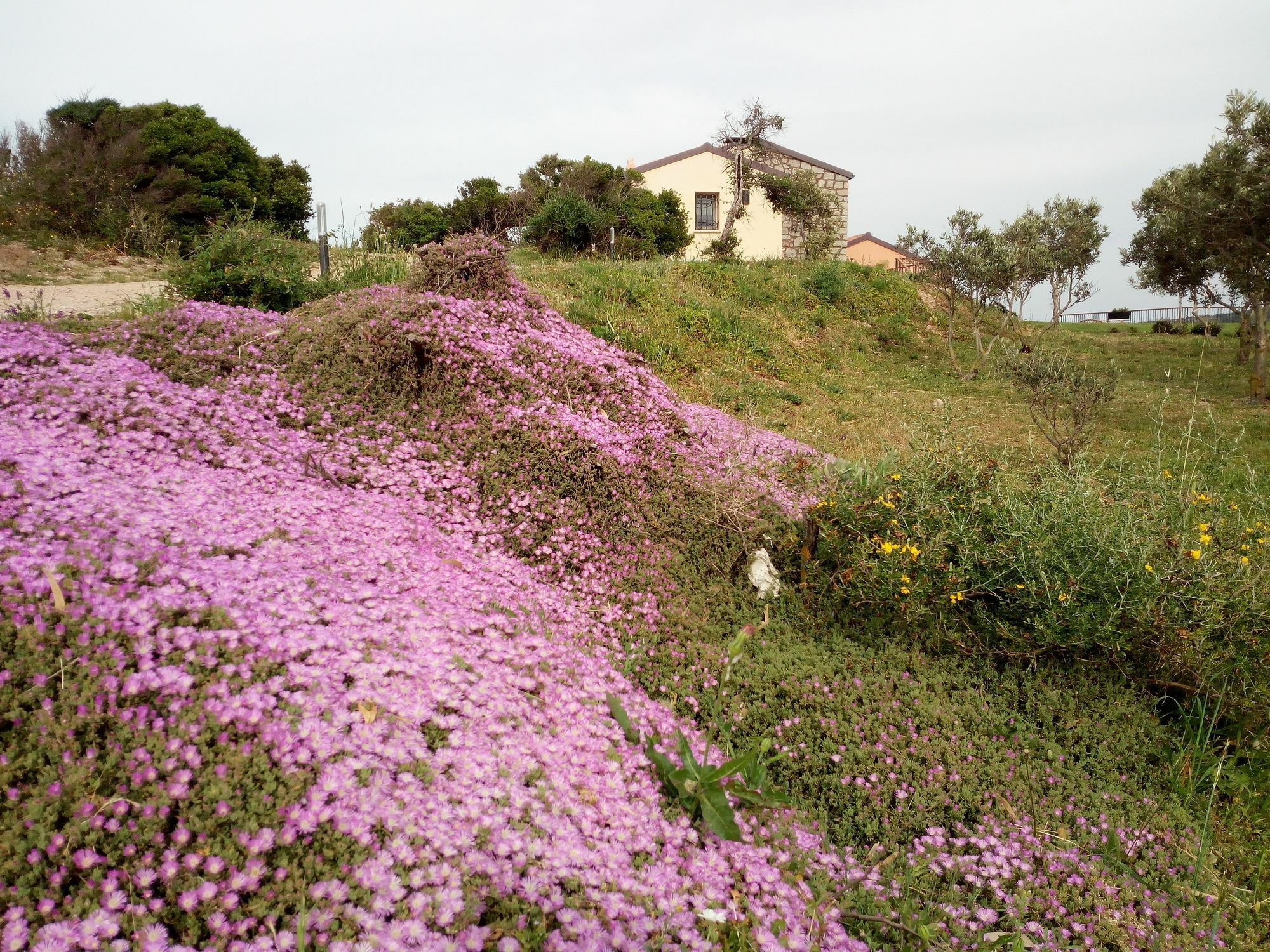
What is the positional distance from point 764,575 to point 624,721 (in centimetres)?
210

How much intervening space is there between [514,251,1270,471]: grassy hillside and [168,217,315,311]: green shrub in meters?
3.38

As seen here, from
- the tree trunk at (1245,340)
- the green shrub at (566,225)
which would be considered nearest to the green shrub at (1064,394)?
the tree trunk at (1245,340)

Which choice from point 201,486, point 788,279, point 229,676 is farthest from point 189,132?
point 229,676

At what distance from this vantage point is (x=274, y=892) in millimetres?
1667

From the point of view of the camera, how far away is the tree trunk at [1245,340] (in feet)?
59.7

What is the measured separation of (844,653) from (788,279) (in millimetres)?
15115

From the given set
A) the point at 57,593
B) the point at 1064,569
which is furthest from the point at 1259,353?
the point at 57,593

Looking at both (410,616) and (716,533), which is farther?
(716,533)

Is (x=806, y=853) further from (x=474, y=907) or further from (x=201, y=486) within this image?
(x=201, y=486)

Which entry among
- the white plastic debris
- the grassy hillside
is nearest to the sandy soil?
the grassy hillside

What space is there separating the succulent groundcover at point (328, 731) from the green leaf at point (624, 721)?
0.08m

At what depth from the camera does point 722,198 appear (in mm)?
34625

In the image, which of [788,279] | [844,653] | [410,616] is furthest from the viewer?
[788,279]

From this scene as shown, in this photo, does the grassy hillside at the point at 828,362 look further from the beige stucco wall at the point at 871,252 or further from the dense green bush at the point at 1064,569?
the beige stucco wall at the point at 871,252
